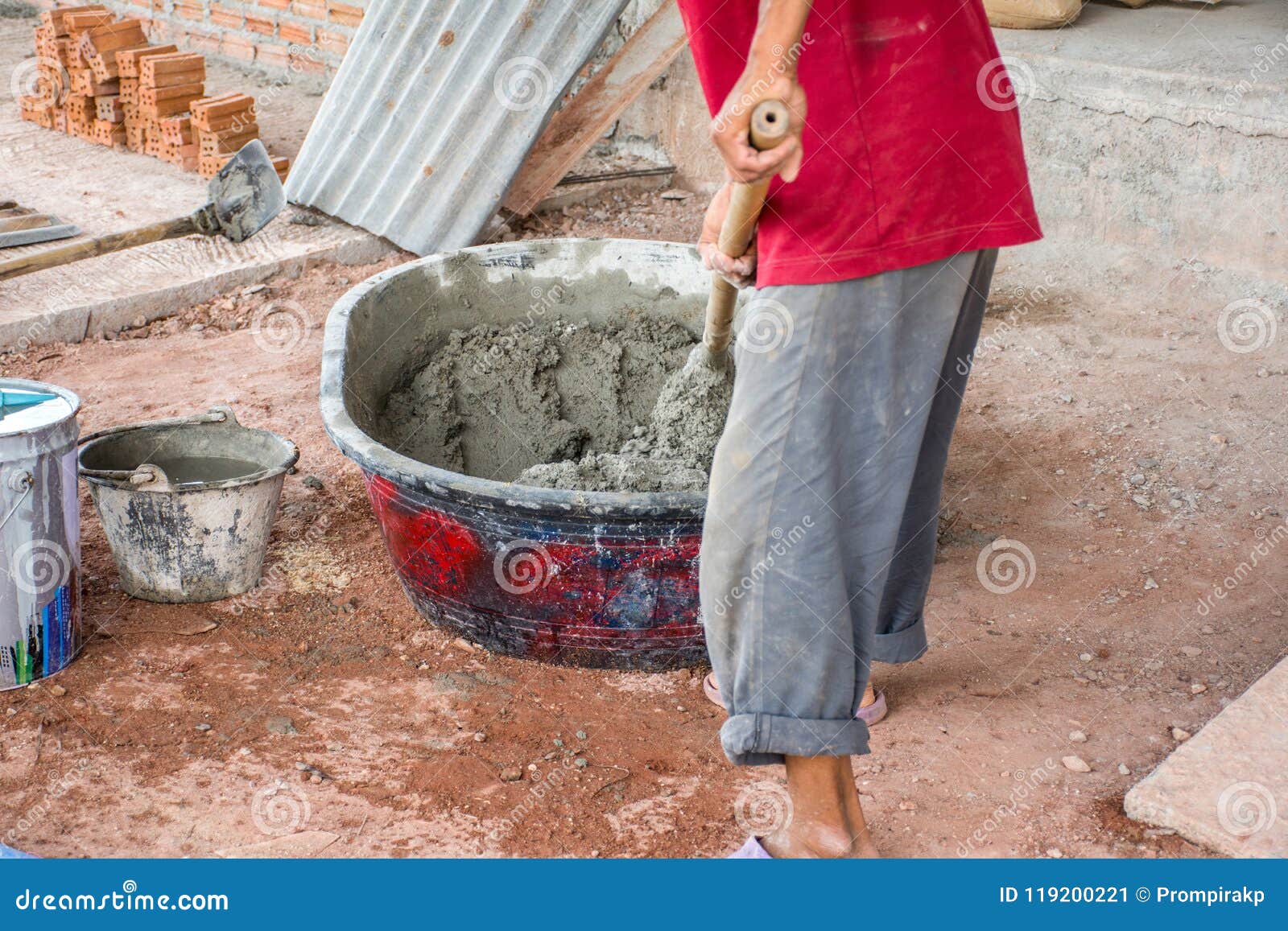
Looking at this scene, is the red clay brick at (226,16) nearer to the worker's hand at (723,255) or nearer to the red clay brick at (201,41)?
the red clay brick at (201,41)

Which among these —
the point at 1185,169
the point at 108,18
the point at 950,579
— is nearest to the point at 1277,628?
the point at 950,579

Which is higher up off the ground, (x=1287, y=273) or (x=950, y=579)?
(x=1287, y=273)

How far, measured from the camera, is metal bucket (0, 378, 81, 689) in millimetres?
2445

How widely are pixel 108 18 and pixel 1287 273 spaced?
556 cm

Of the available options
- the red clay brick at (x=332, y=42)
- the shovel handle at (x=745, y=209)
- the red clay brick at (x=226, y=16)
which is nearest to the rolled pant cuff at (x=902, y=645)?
the shovel handle at (x=745, y=209)

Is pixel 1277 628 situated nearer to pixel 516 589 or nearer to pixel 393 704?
pixel 516 589

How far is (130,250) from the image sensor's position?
5078mm

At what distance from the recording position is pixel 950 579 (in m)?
3.03
